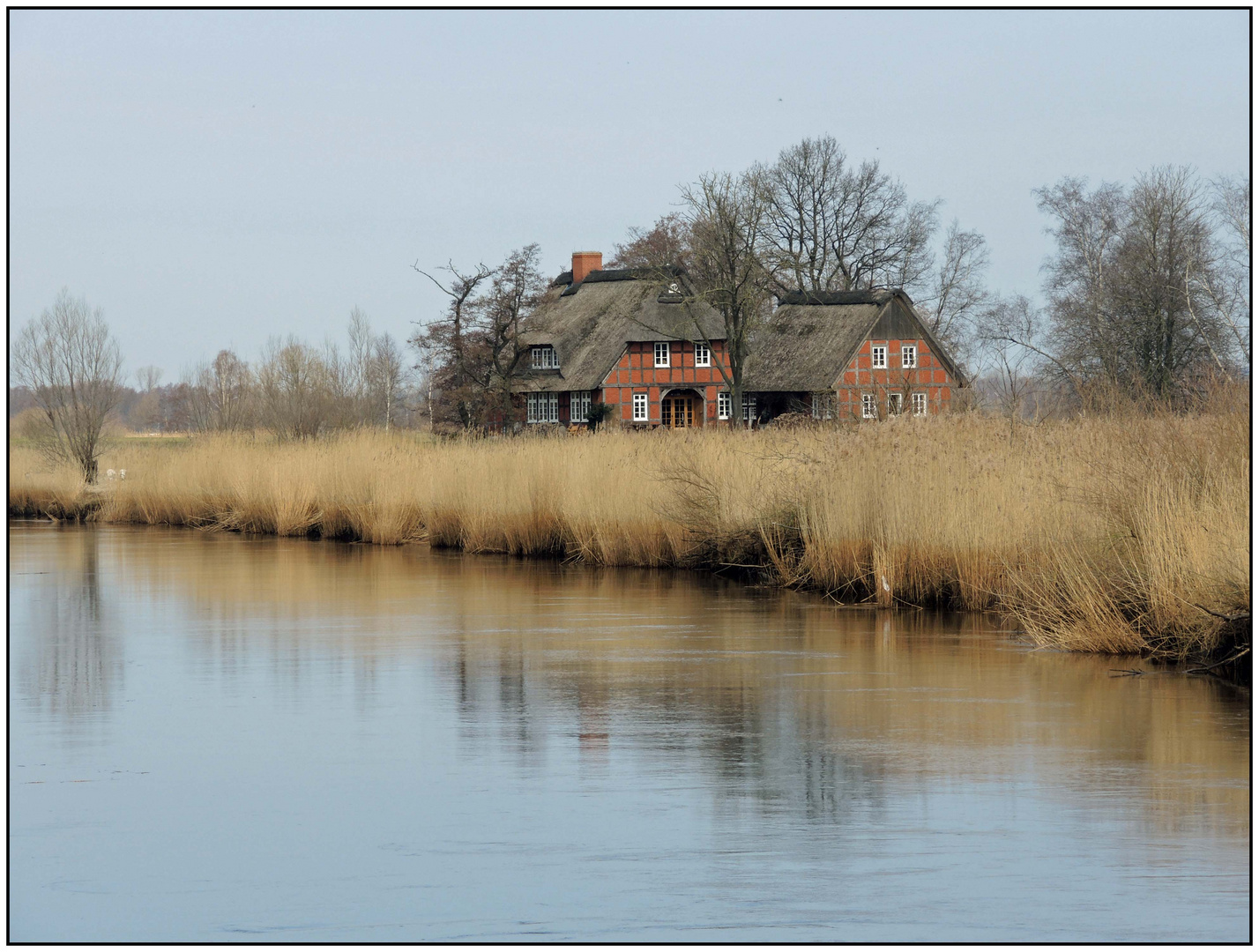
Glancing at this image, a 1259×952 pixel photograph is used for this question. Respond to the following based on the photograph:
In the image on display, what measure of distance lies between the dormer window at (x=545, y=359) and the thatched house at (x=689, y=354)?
53 mm

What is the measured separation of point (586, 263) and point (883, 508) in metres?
57.7

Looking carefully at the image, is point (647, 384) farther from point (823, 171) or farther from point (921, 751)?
point (921, 751)

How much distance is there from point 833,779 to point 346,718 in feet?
12.3

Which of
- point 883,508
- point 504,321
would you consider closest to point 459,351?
point 504,321

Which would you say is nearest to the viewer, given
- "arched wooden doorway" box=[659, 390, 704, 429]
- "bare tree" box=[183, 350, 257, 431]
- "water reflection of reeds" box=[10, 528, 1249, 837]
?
"water reflection of reeds" box=[10, 528, 1249, 837]

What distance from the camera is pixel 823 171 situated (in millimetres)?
64125

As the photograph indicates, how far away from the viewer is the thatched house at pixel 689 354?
5650cm

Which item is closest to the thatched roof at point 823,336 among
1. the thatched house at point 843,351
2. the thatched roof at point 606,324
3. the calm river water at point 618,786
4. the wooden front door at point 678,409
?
the thatched house at point 843,351

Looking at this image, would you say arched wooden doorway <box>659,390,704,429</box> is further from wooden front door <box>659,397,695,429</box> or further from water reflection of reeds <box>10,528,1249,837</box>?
water reflection of reeds <box>10,528,1249,837</box>

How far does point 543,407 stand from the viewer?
62969mm

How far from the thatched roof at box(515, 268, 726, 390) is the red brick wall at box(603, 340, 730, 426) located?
594 mm

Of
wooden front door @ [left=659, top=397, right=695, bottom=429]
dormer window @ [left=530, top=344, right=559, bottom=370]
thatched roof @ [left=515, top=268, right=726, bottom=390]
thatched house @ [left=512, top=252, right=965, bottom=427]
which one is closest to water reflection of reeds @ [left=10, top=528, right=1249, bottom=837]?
thatched house @ [left=512, top=252, right=965, bottom=427]

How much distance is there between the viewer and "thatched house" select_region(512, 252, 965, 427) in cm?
5650

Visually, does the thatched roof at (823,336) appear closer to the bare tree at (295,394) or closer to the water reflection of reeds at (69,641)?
the bare tree at (295,394)
